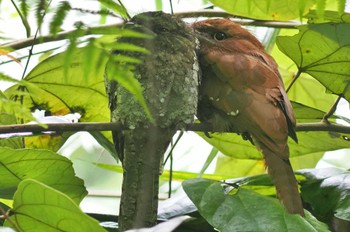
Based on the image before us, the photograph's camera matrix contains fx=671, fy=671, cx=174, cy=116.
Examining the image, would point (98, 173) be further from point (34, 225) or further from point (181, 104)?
point (34, 225)

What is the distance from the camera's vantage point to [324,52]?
1531 mm

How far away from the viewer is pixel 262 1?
163cm

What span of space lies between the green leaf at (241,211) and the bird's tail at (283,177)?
53 millimetres

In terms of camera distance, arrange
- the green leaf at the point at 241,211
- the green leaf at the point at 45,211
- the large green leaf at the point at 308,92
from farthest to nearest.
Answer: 1. the large green leaf at the point at 308,92
2. the green leaf at the point at 241,211
3. the green leaf at the point at 45,211

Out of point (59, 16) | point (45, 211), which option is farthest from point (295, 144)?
point (59, 16)

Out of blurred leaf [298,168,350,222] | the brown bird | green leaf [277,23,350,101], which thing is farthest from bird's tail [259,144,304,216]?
green leaf [277,23,350,101]

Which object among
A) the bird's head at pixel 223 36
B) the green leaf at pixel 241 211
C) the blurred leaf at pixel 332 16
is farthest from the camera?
the bird's head at pixel 223 36

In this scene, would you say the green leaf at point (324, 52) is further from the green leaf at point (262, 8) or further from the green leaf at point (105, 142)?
the green leaf at point (105, 142)

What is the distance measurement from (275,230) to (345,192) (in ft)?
1.23

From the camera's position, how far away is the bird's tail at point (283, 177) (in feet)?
4.40

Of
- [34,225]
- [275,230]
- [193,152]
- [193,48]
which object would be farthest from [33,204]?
[193,152]

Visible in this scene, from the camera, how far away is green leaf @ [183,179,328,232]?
1.19 metres

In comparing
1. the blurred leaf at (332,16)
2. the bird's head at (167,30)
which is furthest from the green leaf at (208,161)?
the blurred leaf at (332,16)

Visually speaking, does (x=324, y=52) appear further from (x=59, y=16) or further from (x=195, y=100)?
(x=59, y=16)
